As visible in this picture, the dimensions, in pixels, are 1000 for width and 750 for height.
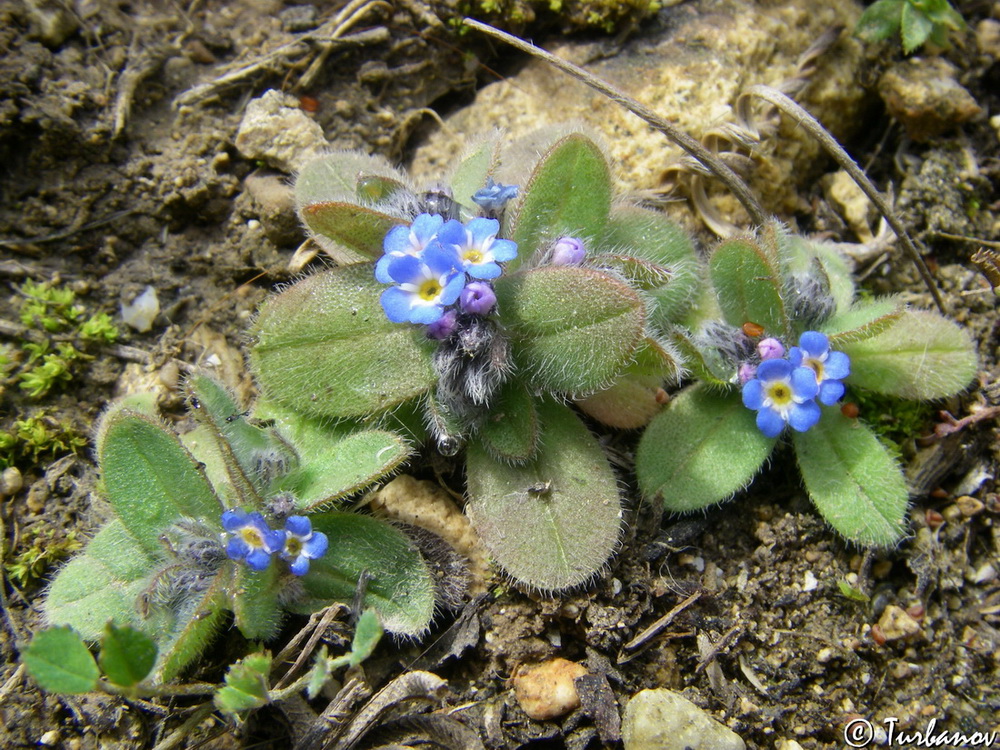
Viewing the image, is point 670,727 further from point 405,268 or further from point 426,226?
point 426,226

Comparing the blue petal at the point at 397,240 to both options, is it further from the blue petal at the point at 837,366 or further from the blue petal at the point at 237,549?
the blue petal at the point at 837,366

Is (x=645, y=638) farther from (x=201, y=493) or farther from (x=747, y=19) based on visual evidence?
(x=747, y=19)

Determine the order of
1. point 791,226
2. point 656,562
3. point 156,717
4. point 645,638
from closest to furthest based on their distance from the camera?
point 156,717, point 645,638, point 656,562, point 791,226

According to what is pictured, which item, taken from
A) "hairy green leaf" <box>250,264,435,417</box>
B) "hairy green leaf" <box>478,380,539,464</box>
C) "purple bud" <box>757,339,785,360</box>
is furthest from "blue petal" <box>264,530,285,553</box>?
"purple bud" <box>757,339,785,360</box>

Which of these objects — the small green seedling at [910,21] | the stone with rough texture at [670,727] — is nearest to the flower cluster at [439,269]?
the stone with rough texture at [670,727]

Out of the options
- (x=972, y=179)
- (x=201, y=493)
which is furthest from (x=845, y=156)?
(x=201, y=493)

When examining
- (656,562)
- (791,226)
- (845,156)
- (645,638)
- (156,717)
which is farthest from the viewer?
(791,226)
